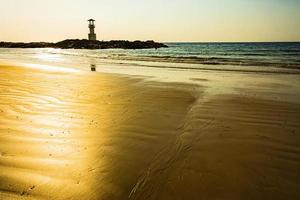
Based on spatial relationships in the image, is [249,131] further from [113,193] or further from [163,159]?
[113,193]

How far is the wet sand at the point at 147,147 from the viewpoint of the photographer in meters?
3.20

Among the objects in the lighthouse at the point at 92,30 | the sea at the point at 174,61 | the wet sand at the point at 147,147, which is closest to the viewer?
the wet sand at the point at 147,147

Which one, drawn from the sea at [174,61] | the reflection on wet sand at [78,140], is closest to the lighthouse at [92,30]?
the sea at [174,61]

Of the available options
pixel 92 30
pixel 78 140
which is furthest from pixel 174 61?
pixel 92 30

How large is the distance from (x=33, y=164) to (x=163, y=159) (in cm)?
182

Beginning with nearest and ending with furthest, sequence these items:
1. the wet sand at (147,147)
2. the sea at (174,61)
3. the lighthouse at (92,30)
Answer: the wet sand at (147,147)
the sea at (174,61)
the lighthouse at (92,30)

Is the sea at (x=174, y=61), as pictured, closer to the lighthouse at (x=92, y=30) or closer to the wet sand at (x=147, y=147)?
the wet sand at (x=147, y=147)

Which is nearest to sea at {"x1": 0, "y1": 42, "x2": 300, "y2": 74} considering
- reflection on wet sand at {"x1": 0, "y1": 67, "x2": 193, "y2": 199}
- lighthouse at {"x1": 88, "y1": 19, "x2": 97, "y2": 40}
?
reflection on wet sand at {"x1": 0, "y1": 67, "x2": 193, "y2": 199}

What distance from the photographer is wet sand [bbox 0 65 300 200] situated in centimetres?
320

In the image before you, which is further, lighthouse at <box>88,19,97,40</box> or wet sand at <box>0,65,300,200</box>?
lighthouse at <box>88,19,97,40</box>

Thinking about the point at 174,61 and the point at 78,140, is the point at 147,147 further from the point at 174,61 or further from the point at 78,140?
the point at 174,61

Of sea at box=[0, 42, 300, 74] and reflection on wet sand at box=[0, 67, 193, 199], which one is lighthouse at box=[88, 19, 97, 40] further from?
reflection on wet sand at box=[0, 67, 193, 199]

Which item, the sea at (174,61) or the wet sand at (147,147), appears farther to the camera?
the sea at (174,61)

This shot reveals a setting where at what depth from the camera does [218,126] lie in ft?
18.5
